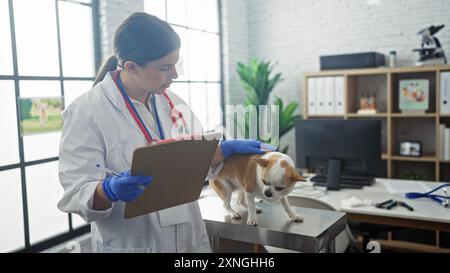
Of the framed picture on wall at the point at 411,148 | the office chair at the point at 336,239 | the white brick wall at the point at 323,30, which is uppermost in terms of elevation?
the white brick wall at the point at 323,30

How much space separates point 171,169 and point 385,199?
70.6 inches

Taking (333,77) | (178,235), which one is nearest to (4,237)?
(178,235)

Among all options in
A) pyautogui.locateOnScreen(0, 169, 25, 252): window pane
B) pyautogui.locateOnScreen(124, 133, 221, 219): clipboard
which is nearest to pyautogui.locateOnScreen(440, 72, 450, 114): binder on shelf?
pyautogui.locateOnScreen(124, 133, 221, 219): clipboard

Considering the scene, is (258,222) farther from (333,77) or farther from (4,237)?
(333,77)

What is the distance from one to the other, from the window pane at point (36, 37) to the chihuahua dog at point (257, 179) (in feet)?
5.28

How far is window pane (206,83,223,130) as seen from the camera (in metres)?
4.45

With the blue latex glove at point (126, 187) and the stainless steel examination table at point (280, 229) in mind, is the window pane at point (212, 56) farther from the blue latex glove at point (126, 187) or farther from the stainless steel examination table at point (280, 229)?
the blue latex glove at point (126, 187)

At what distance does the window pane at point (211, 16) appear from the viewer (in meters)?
4.47

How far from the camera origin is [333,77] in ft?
13.7

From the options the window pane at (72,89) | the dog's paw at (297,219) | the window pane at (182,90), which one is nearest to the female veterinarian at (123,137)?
the dog's paw at (297,219)

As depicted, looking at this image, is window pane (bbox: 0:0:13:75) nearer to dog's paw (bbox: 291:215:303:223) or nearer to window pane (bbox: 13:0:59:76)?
window pane (bbox: 13:0:59:76)

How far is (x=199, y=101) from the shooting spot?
4336 mm

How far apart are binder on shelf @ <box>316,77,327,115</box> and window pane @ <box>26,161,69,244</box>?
265 cm
